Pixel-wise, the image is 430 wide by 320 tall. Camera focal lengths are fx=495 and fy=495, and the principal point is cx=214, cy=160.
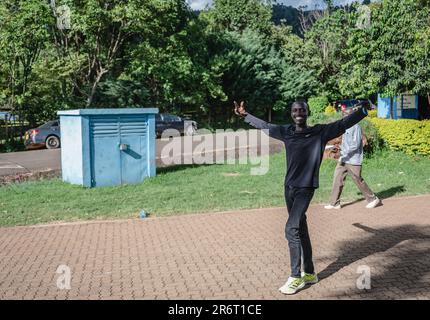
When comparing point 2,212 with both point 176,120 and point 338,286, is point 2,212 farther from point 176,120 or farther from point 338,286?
point 176,120

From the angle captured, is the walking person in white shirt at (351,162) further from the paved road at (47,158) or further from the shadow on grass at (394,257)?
the paved road at (47,158)

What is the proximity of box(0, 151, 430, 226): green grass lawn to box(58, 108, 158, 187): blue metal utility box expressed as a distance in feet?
1.24

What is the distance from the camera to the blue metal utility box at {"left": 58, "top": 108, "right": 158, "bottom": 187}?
450 inches

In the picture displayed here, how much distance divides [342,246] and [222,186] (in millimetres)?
5059

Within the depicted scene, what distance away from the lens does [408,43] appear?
55.4 ft

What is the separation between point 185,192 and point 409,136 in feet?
25.1

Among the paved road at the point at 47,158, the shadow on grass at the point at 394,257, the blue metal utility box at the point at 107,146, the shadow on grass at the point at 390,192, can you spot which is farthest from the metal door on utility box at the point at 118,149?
the shadow on grass at the point at 394,257

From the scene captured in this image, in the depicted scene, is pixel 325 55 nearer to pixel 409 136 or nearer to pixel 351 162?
pixel 409 136

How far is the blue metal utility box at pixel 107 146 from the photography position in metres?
11.4

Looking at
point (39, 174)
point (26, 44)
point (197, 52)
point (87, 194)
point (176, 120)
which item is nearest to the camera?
point (87, 194)

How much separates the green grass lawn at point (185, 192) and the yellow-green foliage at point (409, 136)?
0.44m

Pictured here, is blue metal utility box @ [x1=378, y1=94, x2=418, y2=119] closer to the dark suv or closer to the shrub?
the shrub

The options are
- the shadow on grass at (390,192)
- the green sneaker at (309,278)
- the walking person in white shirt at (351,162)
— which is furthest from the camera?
the shadow on grass at (390,192)
